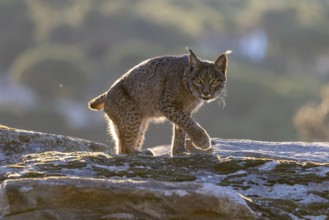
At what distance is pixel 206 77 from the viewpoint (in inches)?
480

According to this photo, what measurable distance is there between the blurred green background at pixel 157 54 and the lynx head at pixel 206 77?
3805 centimetres

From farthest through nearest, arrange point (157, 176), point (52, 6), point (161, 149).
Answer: point (52, 6)
point (161, 149)
point (157, 176)

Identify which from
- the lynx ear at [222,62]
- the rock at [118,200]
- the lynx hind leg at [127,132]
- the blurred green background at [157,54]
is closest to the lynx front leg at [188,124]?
the lynx hind leg at [127,132]

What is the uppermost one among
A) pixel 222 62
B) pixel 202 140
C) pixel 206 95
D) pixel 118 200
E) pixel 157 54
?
pixel 157 54

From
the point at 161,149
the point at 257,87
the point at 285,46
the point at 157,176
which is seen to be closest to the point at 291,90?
the point at 257,87

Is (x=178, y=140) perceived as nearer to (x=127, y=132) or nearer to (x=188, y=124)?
(x=188, y=124)

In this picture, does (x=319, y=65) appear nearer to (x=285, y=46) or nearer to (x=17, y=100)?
(x=285, y=46)

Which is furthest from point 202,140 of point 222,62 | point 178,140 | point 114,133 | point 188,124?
point 114,133

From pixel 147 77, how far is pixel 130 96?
1.12 ft

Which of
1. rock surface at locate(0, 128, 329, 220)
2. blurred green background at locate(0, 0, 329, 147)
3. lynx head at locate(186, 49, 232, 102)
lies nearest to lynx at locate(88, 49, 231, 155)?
lynx head at locate(186, 49, 232, 102)

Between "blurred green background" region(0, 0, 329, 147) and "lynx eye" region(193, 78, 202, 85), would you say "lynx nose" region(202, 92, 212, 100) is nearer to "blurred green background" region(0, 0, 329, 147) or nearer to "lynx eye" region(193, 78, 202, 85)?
"lynx eye" region(193, 78, 202, 85)

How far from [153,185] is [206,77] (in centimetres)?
425

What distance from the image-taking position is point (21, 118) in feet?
196

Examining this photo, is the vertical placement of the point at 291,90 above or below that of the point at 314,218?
above
